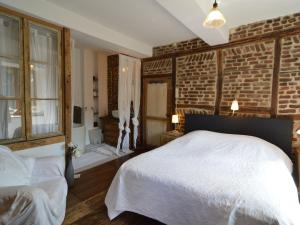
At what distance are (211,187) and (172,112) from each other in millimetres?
2737

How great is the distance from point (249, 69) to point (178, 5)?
1.88 metres

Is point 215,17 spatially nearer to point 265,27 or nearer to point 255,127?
point 265,27

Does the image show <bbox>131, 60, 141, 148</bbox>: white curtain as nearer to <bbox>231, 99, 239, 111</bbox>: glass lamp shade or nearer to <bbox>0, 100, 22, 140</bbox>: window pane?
<bbox>231, 99, 239, 111</bbox>: glass lamp shade

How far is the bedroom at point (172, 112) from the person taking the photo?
62.6 inches

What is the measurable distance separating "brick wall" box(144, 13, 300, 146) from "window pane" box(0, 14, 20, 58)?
2937 millimetres

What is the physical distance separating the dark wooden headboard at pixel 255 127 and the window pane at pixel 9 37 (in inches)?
124

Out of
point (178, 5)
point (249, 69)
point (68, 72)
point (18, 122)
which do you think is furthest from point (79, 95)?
point (249, 69)

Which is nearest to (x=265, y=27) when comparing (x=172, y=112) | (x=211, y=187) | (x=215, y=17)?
(x=215, y=17)

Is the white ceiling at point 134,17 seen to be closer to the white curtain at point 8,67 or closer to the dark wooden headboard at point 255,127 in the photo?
the white curtain at point 8,67

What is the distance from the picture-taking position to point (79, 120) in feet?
15.8

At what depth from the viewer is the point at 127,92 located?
171 inches

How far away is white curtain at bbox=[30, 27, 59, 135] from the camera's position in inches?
102

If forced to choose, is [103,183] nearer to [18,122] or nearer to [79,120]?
[18,122]

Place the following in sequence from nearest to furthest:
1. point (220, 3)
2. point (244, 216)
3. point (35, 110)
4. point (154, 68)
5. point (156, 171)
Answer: point (244, 216)
point (156, 171)
point (220, 3)
point (35, 110)
point (154, 68)
